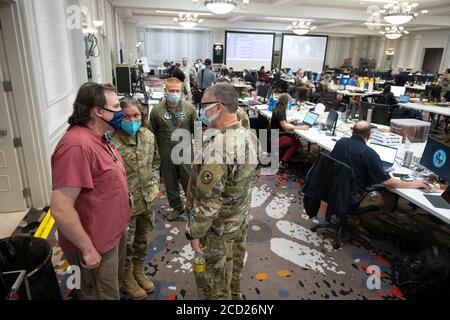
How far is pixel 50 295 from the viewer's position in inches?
77.0

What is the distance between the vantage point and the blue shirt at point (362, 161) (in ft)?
9.69

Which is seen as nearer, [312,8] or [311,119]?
[311,119]

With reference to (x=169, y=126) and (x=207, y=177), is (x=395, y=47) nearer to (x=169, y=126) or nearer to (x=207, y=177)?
(x=169, y=126)

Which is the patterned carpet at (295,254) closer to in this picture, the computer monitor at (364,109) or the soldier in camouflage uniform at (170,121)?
the soldier in camouflage uniform at (170,121)

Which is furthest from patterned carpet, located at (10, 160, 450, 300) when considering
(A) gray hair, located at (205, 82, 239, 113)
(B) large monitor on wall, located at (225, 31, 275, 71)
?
(B) large monitor on wall, located at (225, 31, 275, 71)

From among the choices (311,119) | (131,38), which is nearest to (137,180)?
(311,119)

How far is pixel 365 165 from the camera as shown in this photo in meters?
3.00

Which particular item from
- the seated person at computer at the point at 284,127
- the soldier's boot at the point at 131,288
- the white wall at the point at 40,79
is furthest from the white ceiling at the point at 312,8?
the soldier's boot at the point at 131,288

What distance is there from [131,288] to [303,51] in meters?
20.0

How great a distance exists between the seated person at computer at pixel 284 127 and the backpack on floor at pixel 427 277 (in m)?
2.77

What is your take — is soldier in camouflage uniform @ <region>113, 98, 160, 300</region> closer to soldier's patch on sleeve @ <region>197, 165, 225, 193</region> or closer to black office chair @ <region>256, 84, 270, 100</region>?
soldier's patch on sleeve @ <region>197, 165, 225, 193</region>

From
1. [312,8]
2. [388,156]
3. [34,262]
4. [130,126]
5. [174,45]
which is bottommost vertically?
[34,262]

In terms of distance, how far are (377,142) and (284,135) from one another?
56.0 inches

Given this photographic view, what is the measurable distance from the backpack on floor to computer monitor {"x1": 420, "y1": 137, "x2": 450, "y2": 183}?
99 cm
